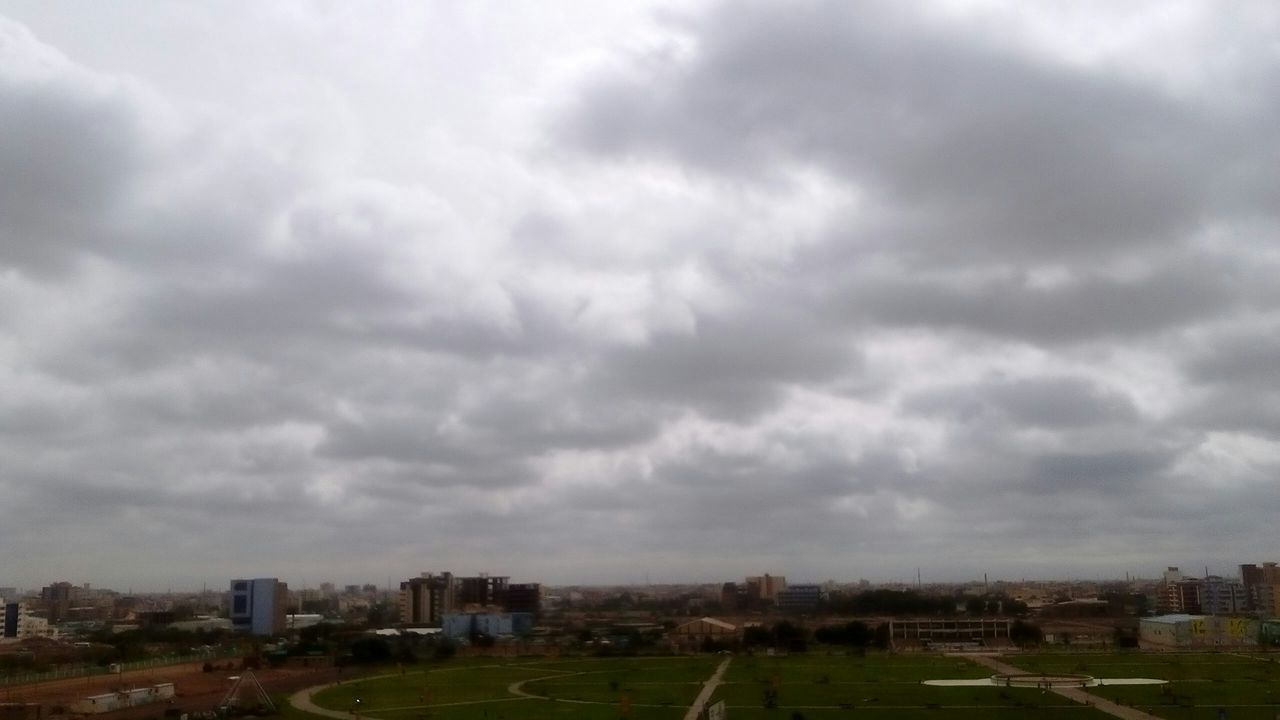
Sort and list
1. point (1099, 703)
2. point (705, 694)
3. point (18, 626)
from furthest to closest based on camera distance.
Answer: point (18, 626), point (705, 694), point (1099, 703)

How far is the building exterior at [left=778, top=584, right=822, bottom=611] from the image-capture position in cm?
17362

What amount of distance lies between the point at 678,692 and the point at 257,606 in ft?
303

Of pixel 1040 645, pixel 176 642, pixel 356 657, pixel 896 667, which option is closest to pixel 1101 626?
pixel 1040 645

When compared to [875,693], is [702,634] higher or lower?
lower

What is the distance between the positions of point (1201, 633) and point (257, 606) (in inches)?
3952

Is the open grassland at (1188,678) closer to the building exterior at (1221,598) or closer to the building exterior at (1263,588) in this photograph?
the building exterior at (1263,588)

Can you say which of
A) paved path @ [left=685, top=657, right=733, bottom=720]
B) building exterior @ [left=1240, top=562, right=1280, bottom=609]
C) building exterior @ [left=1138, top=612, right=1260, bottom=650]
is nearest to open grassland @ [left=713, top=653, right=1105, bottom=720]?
paved path @ [left=685, top=657, right=733, bottom=720]

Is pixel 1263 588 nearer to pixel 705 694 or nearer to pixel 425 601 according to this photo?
pixel 425 601

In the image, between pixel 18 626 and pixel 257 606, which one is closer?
pixel 18 626

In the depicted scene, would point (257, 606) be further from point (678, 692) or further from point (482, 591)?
point (678, 692)

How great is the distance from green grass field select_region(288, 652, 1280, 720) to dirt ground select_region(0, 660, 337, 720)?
4.00 m

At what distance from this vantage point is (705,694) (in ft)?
159

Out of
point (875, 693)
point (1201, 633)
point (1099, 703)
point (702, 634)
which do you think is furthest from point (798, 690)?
point (702, 634)

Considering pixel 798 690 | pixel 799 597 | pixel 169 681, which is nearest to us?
pixel 798 690
